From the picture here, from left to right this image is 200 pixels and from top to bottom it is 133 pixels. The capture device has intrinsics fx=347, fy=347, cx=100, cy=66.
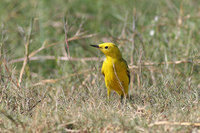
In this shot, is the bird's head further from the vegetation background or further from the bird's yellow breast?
the vegetation background

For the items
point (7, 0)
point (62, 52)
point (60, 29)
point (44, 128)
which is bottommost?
point (44, 128)

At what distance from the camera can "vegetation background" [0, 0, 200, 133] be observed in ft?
9.96

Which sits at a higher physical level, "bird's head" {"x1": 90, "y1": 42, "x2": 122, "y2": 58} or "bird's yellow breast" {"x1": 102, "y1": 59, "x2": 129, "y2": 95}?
"bird's head" {"x1": 90, "y1": 42, "x2": 122, "y2": 58}

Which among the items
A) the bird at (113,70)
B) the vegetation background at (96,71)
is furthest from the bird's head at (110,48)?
the vegetation background at (96,71)

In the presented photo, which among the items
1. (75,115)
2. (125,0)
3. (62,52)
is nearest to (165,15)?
(125,0)

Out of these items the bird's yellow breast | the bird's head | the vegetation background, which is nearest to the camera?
the vegetation background

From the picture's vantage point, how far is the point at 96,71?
440 cm

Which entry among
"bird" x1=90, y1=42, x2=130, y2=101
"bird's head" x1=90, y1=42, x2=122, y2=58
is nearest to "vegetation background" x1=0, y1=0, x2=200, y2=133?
"bird" x1=90, y1=42, x2=130, y2=101

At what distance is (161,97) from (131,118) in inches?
32.8

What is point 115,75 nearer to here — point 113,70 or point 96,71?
point 113,70

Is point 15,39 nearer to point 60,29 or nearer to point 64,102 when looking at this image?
point 60,29

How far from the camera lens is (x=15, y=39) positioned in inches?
295

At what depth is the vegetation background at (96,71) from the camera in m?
3.04

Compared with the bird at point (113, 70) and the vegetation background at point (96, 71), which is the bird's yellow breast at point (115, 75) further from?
the vegetation background at point (96, 71)
